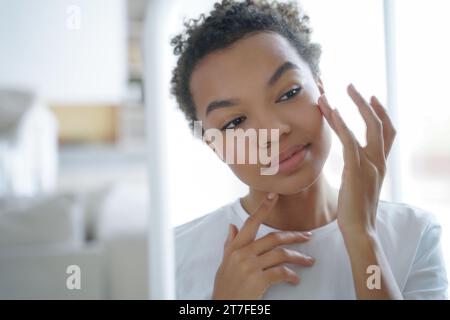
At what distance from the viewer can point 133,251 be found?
77 centimetres

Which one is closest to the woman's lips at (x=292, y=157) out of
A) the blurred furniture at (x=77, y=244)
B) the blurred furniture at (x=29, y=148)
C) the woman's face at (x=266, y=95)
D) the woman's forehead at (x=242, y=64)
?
the woman's face at (x=266, y=95)

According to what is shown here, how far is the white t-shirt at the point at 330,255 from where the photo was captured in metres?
0.71

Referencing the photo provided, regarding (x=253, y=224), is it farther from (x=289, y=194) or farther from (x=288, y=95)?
(x=288, y=95)

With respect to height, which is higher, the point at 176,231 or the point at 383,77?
the point at 383,77

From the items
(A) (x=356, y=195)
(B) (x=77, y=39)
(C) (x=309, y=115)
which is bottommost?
(A) (x=356, y=195)

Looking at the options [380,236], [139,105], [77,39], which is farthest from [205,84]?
[380,236]

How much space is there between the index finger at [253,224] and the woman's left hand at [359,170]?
105 millimetres

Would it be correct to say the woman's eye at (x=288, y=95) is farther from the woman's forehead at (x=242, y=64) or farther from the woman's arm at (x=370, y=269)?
the woman's arm at (x=370, y=269)

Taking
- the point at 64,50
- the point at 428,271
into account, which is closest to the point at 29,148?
the point at 64,50

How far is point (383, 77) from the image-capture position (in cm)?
76

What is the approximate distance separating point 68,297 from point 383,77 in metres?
0.61

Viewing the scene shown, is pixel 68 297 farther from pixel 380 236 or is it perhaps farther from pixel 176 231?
pixel 380 236

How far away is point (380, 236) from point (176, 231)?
309 millimetres

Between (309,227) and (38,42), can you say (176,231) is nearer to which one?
(309,227)
